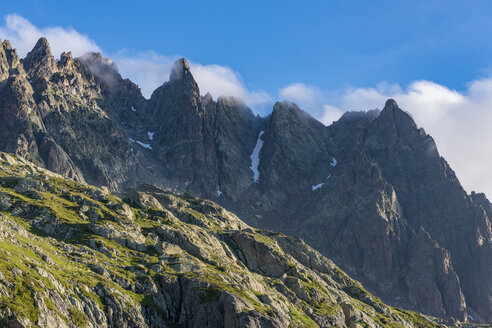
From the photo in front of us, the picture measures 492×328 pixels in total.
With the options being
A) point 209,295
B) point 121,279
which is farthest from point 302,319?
point 121,279

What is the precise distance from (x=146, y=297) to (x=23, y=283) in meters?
40.7

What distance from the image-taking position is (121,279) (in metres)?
135

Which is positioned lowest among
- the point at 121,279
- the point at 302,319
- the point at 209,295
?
the point at 121,279

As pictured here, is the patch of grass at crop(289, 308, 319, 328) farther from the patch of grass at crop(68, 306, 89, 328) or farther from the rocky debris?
the patch of grass at crop(68, 306, 89, 328)

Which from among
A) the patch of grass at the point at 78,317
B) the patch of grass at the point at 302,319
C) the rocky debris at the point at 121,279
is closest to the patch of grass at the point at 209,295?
the rocky debris at the point at 121,279

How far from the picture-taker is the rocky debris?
342 ft

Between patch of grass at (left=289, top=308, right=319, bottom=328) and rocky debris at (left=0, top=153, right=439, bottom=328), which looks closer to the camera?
rocky debris at (left=0, top=153, right=439, bottom=328)

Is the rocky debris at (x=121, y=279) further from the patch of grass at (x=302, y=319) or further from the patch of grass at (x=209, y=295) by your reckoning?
the patch of grass at (x=302, y=319)

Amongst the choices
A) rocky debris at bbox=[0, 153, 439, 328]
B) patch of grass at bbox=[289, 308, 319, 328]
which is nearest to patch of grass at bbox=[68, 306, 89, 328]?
rocky debris at bbox=[0, 153, 439, 328]

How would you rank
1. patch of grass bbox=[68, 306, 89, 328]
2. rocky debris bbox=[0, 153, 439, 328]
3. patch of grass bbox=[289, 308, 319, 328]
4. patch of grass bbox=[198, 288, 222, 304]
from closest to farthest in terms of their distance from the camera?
1. rocky debris bbox=[0, 153, 439, 328]
2. patch of grass bbox=[68, 306, 89, 328]
3. patch of grass bbox=[198, 288, 222, 304]
4. patch of grass bbox=[289, 308, 319, 328]

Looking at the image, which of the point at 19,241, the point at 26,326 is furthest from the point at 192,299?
the point at 26,326

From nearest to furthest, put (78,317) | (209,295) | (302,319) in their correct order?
(78,317) < (209,295) < (302,319)

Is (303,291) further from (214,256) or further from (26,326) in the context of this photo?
(26,326)

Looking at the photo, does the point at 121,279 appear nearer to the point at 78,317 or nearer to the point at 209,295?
the point at 209,295
